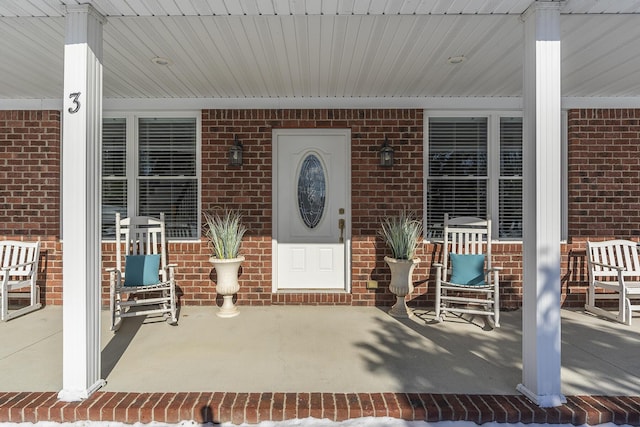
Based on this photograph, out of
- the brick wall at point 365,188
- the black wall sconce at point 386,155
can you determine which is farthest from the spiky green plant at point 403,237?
the black wall sconce at point 386,155

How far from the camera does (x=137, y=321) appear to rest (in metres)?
4.07

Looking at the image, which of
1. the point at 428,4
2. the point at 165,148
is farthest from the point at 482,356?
the point at 165,148


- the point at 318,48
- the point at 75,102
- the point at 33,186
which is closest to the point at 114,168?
the point at 33,186

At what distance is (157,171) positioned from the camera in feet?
15.7

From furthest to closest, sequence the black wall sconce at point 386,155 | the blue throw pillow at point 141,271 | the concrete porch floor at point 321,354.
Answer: the black wall sconce at point 386,155, the blue throw pillow at point 141,271, the concrete porch floor at point 321,354

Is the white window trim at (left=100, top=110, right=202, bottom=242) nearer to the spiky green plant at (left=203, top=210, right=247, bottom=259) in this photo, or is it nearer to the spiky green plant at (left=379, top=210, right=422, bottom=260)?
the spiky green plant at (left=203, top=210, right=247, bottom=259)

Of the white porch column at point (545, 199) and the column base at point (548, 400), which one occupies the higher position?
the white porch column at point (545, 199)

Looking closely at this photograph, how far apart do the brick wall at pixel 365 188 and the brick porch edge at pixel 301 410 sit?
232 centimetres

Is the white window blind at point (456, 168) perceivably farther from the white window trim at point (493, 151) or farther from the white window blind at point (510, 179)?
the white window blind at point (510, 179)

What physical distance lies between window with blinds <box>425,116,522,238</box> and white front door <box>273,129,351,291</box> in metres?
1.17

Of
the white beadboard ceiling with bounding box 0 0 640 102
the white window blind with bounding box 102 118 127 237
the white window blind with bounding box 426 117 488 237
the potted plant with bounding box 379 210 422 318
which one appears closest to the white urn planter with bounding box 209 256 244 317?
the white window blind with bounding box 102 118 127 237

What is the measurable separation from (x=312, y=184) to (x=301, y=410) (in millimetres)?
2966

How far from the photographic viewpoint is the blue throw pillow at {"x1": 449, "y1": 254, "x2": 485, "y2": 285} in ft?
13.3

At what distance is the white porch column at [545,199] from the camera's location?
2354mm
